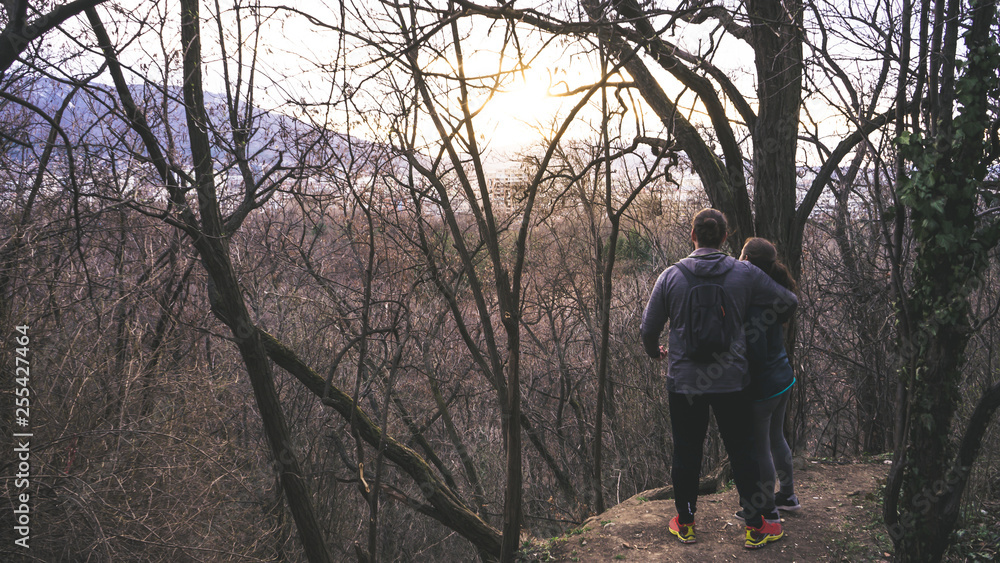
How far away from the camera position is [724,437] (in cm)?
320

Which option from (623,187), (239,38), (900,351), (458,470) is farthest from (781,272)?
(458,470)

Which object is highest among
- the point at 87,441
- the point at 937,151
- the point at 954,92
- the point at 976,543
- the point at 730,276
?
the point at 954,92

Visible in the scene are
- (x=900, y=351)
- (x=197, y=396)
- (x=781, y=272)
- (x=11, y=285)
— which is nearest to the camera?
(x=900, y=351)

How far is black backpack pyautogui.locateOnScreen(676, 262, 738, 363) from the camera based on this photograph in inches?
120

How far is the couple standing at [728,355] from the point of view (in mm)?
3064

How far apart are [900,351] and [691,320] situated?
1105 millimetres

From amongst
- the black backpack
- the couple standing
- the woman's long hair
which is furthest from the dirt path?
the woman's long hair

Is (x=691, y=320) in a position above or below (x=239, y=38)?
below

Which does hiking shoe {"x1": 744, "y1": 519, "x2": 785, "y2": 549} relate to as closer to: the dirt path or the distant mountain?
the dirt path

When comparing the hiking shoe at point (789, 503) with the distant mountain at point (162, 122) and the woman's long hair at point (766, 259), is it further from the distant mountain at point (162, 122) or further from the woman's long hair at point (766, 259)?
the distant mountain at point (162, 122)

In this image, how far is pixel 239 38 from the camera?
16.1 feet

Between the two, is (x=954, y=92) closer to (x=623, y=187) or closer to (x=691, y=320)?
(x=691, y=320)

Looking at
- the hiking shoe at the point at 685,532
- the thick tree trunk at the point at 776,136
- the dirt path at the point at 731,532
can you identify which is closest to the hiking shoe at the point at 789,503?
the dirt path at the point at 731,532

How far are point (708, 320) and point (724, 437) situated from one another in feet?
2.24
